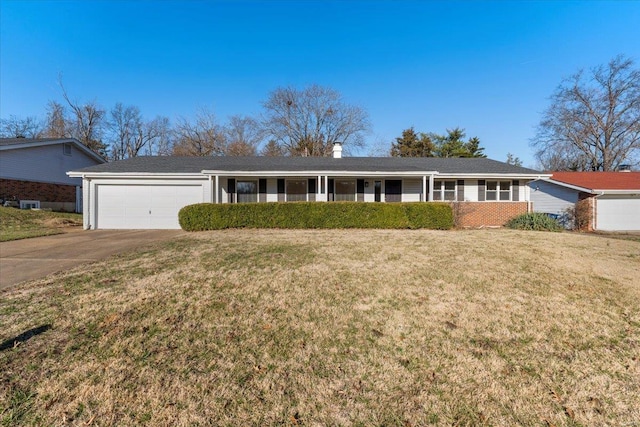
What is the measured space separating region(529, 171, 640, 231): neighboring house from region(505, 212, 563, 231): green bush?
4.04 m

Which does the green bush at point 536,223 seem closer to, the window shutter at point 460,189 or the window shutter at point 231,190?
the window shutter at point 460,189

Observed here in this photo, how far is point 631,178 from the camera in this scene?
50.8 feet

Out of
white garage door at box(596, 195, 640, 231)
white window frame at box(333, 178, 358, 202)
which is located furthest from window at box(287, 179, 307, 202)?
white garage door at box(596, 195, 640, 231)

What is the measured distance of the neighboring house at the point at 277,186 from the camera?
482 inches

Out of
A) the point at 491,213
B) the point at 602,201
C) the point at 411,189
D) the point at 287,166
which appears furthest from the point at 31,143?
the point at 602,201

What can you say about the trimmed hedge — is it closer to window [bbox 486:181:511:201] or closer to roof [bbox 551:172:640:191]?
window [bbox 486:181:511:201]

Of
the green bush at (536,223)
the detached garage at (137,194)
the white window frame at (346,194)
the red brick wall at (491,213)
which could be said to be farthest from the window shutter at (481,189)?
the detached garage at (137,194)

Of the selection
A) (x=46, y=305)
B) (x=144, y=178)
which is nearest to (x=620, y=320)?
(x=46, y=305)

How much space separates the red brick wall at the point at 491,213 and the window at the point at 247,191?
10176mm

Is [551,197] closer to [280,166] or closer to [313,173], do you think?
[313,173]

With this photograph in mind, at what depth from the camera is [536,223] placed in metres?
11.4

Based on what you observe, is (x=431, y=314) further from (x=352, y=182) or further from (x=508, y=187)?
(x=508, y=187)

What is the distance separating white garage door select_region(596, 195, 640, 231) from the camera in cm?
1372

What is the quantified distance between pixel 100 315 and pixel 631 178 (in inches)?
933
